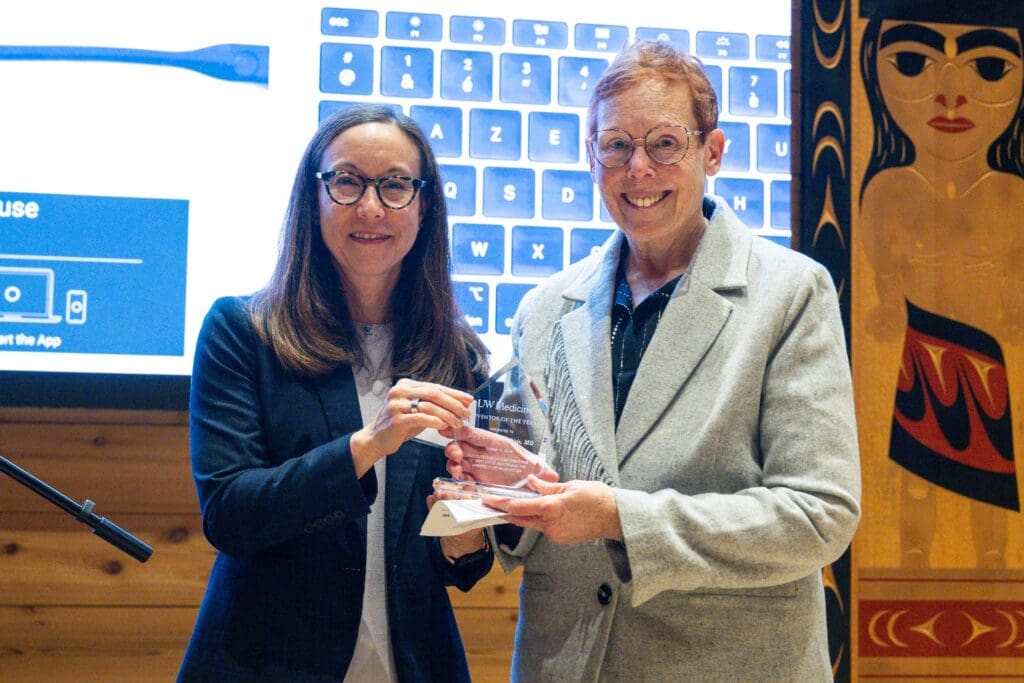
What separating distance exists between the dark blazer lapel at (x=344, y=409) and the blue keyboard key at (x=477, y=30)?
1.15 meters

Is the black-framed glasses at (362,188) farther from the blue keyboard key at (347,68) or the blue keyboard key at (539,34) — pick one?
the blue keyboard key at (539,34)

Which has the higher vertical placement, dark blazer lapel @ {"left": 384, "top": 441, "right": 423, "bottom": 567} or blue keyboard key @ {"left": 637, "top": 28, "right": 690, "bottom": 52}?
blue keyboard key @ {"left": 637, "top": 28, "right": 690, "bottom": 52}

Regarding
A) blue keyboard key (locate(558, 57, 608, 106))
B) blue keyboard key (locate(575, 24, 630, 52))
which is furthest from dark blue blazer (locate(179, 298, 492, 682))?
blue keyboard key (locate(575, 24, 630, 52))

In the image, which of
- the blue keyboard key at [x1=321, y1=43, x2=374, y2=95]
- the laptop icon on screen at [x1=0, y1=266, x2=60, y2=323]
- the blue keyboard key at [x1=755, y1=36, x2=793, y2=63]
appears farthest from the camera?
the blue keyboard key at [x1=755, y1=36, x2=793, y2=63]

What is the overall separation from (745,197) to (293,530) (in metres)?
1.55

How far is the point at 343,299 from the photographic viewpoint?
1.74 metres

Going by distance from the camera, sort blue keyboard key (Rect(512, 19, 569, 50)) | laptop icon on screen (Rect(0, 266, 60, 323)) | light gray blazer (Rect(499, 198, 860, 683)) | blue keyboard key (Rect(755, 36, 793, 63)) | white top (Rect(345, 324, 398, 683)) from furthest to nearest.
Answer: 1. blue keyboard key (Rect(755, 36, 793, 63))
2. blue keyboard key (Rect(512, 19, 569, 50))
3. laptop icon on screen (Rect(0, 266, 60, 323))
4. white top (Rect(345, 324, 398, 683))
5. light gray blazer (Rect(499, 198, 860, 683))

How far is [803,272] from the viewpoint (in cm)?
146

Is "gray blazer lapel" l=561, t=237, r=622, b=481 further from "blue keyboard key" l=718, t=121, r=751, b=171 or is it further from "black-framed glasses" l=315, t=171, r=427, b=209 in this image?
"blue keyboard key" l=718, t=121, r=751, b=171

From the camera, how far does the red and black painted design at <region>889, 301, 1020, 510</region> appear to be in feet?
8.54

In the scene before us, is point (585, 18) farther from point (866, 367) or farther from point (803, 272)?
point (803, 272)

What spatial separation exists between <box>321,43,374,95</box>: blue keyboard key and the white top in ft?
3.06

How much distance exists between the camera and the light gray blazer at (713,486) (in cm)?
132

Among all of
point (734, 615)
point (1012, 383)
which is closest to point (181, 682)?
point (734, 615)
